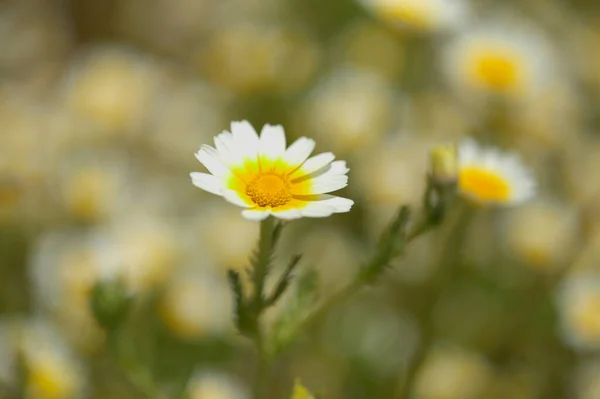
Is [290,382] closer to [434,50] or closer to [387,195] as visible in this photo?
[387,195]

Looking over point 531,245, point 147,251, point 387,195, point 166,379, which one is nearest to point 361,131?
point 387,195

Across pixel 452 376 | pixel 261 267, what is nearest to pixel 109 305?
pixel 261 267

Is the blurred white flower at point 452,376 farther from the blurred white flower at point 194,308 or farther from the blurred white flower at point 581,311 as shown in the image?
the blurred white flower at point 194,308

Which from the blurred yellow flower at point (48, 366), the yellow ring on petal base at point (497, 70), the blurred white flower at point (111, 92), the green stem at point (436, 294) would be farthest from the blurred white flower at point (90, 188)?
the yellow ring on petal base at point (497, 70)

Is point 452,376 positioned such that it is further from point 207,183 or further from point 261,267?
point 207,183

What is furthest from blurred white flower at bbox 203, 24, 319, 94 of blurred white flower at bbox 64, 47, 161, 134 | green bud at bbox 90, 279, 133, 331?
green bud at bbox 90, 279, 133, 331

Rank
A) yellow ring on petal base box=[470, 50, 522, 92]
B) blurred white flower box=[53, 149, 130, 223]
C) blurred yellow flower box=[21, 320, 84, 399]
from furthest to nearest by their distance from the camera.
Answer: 1. yellow ring on petal base box=[470, 50, 522, 92]
2. blurred white flower box=[53, 149, 130, 223]
3. blurred yellow flower box=[21, 320, 84, 399]

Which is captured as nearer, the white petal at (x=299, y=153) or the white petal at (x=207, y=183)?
the white petal at (x=207, y=183)

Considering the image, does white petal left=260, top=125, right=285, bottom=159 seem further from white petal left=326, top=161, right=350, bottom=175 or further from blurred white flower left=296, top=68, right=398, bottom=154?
blurred white flower left=296, top=68, right=398, bottom=154
